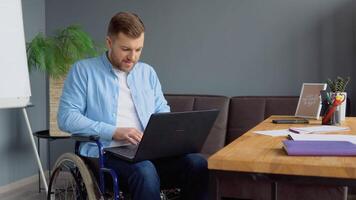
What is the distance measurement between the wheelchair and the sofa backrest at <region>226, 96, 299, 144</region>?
118 cm

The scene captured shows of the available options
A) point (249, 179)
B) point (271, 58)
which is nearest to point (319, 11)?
point (271, 58)

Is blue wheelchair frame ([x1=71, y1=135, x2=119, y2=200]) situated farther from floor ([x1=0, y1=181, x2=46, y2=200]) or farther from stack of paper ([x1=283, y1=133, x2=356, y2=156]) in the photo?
floor ([x1=0, y1=181, x2=46, y2=200])

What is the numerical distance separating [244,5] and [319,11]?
0.53 meters

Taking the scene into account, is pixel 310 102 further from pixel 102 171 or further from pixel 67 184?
pixel 67 184

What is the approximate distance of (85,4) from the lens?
3570 mm

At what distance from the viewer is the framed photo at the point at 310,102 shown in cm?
203

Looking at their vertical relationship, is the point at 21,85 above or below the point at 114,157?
above

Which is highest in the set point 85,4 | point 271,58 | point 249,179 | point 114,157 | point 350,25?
point 85,4

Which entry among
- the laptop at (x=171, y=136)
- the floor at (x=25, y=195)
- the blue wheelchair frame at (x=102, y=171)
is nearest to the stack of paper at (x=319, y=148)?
the laptop at (x=171, y=136)

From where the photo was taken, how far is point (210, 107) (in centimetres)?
296

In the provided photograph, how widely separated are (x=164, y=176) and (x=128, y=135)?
9.7 inches

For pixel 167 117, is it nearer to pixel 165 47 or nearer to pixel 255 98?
pixel 255 98

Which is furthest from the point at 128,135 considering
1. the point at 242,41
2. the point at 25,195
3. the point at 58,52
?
the point at 25,195

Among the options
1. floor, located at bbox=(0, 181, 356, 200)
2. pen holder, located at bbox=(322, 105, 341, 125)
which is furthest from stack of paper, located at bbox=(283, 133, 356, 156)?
floor, located at bbox=(0, 181, 356, 200)
